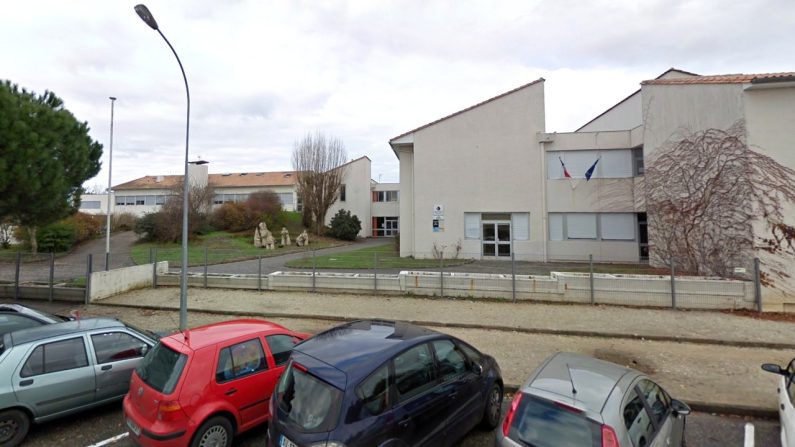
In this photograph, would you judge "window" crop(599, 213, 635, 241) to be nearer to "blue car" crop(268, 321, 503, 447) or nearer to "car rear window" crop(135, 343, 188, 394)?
"blue car" crop(268, 321, 503, 447)

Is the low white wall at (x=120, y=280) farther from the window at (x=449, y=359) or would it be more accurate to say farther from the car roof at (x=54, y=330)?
the window at (x=449, y=359)

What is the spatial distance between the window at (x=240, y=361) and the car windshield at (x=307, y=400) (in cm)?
103

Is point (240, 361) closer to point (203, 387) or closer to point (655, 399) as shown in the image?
point (203, 387)

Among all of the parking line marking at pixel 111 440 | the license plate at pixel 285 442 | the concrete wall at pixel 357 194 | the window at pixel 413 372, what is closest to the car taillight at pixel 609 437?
the window at pixel 413 372

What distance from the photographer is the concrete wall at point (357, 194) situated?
4103 centimetres

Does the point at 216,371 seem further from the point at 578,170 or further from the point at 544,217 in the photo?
the point at 578,170

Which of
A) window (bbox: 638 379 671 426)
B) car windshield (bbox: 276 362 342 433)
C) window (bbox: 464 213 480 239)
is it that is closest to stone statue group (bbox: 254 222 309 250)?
window (bbox: 464 213 480 239)

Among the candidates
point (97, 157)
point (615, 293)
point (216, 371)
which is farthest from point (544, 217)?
point (97, 157)

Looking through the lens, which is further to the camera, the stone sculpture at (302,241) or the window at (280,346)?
the stone sculpture at (302,241)

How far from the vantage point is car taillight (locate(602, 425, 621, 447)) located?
283cm

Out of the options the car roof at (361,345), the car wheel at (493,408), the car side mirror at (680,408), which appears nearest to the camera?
the car roof at (361,345)

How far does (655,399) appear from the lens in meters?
3.69

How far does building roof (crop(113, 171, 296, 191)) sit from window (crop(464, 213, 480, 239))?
29.8m

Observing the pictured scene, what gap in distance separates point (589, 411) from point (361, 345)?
84.6 inches
